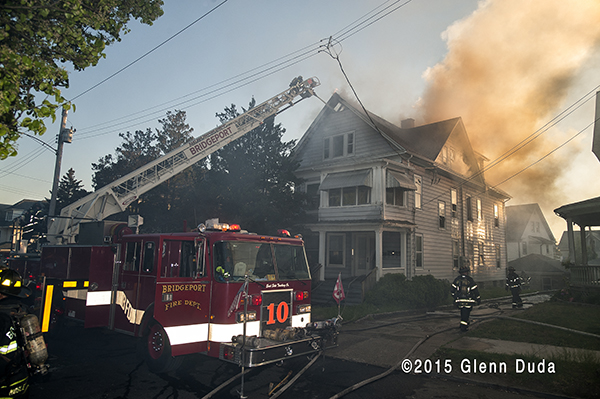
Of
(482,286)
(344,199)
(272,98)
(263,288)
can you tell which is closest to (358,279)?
(344,199)

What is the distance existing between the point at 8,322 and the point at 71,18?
11.5ft

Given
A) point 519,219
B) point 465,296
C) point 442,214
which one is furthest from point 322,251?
point 519,219

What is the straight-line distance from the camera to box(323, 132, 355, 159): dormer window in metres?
20.9

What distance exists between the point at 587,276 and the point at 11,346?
59.0 feet

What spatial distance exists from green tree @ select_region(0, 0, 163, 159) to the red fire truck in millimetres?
2951

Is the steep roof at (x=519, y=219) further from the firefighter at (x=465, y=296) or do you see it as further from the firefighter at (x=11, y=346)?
the firefighter at (x=11, y=346)

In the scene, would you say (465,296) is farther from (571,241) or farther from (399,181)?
(571,241)

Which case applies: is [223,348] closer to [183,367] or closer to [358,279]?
[183,367]

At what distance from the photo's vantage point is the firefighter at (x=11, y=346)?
3.13 metres

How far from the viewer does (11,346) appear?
3.23 m

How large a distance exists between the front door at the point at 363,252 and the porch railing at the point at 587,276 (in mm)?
8478

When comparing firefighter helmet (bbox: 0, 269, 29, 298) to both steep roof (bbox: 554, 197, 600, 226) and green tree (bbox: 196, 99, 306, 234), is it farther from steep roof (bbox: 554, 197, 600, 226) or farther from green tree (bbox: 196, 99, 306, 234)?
steep roof (bbox: 554, 197, 600, 226)

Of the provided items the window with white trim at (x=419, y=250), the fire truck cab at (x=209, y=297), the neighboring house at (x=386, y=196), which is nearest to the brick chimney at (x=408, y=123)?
the neighboring house at (x=386, y=196)

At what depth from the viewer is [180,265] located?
6812 mm
